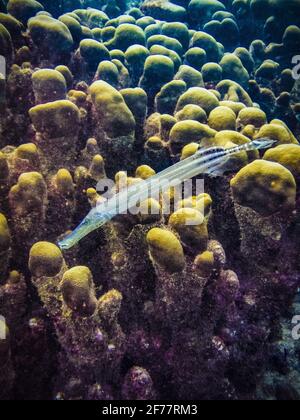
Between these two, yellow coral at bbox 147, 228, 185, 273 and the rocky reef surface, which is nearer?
yellow coral at bbox 147, 228, 185, 273

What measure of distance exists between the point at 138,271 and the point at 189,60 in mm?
6822

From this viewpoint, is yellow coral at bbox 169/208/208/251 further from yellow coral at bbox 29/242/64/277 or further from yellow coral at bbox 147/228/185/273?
yellow coral at bbox 29/242/64/277

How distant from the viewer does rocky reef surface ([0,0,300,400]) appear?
378 cm

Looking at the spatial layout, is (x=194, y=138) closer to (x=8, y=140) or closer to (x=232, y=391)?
(x=8, y=140)

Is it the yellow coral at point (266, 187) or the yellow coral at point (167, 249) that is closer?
the yellow coral at point (167, 249)

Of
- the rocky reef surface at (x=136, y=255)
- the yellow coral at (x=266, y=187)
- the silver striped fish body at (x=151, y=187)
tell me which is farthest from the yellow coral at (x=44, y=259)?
the yellow coral at (x=266, y=187)

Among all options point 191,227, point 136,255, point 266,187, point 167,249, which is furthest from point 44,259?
point 266,187

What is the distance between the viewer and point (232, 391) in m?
4.58

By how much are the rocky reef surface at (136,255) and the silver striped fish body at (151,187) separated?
1.05ft

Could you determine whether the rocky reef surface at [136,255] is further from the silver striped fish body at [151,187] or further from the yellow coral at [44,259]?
the silver striped fish body at [151,187]

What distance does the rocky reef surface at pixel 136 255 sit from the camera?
3.78 metres

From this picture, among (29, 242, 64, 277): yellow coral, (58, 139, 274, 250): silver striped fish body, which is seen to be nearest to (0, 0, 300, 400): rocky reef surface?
(29, 242, 64, 277): yellow coral

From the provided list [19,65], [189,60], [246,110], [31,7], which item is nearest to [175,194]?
[246,110]

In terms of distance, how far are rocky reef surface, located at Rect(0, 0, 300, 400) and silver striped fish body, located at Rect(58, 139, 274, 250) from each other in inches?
12.6
